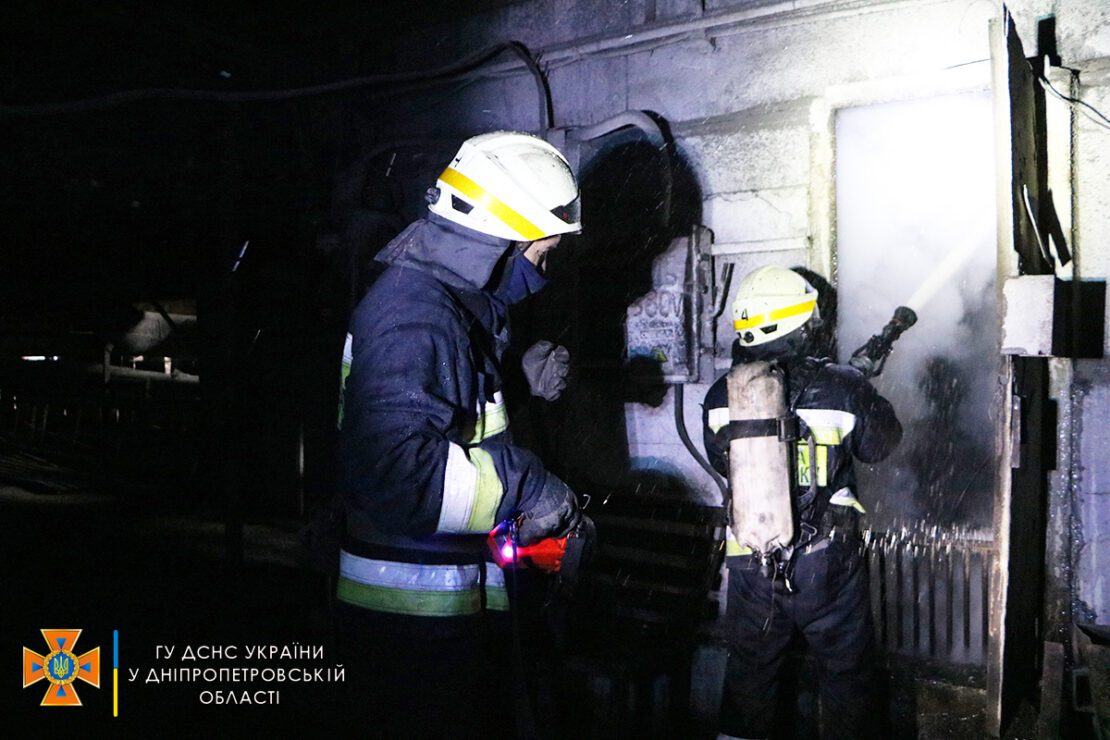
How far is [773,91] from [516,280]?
3295 millimetres

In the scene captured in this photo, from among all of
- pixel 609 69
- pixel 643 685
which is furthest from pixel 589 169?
pixel 643 685

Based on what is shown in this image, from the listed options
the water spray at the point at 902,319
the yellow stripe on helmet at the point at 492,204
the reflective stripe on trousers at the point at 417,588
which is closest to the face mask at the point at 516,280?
the yellow stripe on helmet at the point at 492,204

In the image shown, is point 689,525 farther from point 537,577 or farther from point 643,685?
point 537,577

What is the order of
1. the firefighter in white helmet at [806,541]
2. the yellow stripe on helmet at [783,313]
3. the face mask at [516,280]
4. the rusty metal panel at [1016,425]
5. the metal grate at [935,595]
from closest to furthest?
the face mask at [516,280] < the rusty metal panel at [1016,425] < the firefighter in white helmet at [806,541] < the yellow stripe on helmet at [783,313] < the metal grate at [935,595]

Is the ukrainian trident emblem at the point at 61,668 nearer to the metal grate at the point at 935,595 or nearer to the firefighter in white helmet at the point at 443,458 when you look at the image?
the firefighter in white helmet at the point at 443,458

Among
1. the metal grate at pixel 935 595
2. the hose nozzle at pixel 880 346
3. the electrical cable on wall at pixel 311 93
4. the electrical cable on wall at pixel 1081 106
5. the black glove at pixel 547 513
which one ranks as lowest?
the metal grate at pixel 935 595

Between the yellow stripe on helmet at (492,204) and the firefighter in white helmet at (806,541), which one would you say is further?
the firefighter in white helmet at (806,541)

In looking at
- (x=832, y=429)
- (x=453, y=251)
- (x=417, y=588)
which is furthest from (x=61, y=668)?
(x=832, y=429)

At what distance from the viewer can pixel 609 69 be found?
18.9 ft

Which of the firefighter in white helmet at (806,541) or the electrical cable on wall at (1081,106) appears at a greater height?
the electrical cable on wall at (1081,106)

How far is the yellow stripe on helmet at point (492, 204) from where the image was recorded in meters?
2.41

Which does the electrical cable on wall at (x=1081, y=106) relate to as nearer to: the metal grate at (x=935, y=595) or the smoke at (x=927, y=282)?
the smoke at (x=927, y=282)

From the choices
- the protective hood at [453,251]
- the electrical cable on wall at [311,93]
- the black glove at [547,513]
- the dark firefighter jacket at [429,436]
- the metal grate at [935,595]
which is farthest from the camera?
the electrical cable on wall at [311,93]

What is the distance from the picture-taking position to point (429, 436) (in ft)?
6.93
